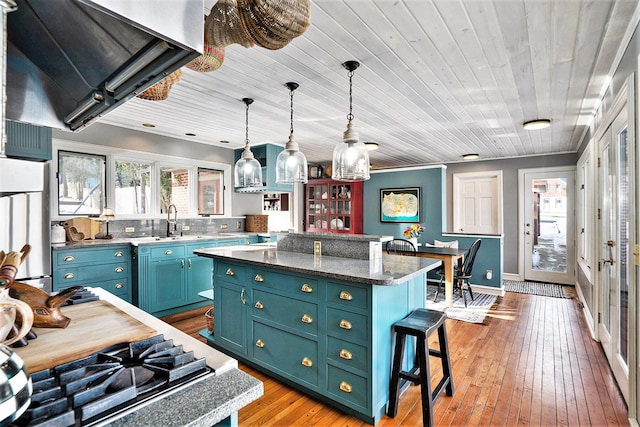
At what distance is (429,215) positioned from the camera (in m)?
5.93

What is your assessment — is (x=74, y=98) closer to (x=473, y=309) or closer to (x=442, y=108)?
(x=442, y=108)

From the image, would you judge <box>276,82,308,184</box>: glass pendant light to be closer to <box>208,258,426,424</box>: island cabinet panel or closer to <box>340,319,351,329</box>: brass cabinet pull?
<box>208,258,426,424</box>: island cabinet panel

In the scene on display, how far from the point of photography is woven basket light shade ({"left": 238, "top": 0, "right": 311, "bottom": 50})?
0.93 meters

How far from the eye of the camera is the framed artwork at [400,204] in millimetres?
6043

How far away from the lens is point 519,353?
306 cm

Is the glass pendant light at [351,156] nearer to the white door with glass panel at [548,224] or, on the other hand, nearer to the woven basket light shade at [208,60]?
the woven basket light shade at [208,60]

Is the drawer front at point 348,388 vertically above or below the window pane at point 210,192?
below

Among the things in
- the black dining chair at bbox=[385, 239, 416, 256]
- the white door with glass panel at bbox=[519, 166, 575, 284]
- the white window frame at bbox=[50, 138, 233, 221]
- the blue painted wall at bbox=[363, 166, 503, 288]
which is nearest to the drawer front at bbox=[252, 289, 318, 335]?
the white window frame at bbox=[50, 138, 233, 221]

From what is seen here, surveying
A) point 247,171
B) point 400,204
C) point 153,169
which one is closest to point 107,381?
point 247,171

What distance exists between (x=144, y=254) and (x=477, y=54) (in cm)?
388

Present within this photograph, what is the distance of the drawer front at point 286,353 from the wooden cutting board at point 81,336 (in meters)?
1.34

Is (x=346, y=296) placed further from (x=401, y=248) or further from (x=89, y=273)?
(x=401, y=248)

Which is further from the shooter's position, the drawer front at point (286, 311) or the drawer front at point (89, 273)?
the drawer front at point (89, 273)

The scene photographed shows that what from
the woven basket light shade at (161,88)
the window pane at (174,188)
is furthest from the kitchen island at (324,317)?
the window pane at (174,188)
